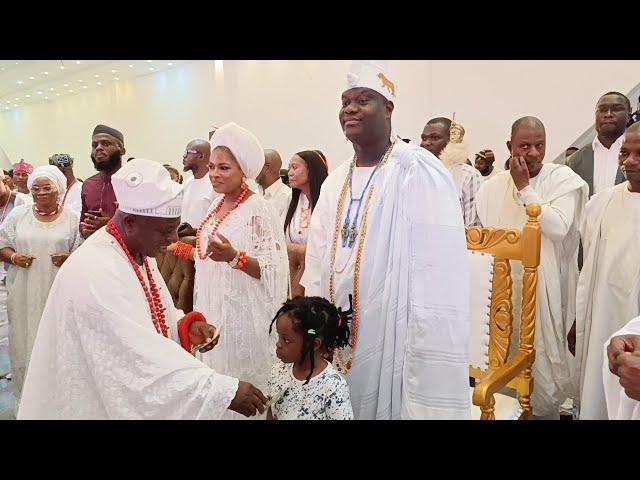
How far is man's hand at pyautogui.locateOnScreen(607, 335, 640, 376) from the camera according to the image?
1652mm

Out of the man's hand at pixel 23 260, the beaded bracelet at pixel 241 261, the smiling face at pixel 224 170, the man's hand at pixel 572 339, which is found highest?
the smiling face at pixel 224 170

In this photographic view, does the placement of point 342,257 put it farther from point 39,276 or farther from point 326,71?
point 326,71

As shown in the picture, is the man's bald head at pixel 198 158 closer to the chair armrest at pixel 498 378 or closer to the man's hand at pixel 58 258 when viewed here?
the man's hand at pixel 58 258

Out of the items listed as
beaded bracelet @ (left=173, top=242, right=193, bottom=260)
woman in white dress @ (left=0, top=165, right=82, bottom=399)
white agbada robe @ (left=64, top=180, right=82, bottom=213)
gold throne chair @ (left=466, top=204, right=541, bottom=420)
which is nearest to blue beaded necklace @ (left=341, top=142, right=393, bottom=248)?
gold throne chair @ (left=466, top=204, right=541, bottom=420)

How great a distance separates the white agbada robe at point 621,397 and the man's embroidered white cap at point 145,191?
1.52 metres

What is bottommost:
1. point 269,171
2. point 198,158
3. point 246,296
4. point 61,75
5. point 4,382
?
point 4,382

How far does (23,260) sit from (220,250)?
192 cm

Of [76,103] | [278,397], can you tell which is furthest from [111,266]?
[76,103]

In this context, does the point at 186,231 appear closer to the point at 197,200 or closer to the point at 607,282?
the point at 197,200

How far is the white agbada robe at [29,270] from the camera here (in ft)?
12.8

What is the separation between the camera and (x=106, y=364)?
1.62 metres

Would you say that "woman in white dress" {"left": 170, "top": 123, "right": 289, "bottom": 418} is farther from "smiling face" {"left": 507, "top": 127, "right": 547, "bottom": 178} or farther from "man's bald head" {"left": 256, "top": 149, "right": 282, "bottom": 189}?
"man's bald head" {"left": 256, "top": 149, "right": 282, "bottom": 189}

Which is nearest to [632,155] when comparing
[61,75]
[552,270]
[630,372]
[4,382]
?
[552,270]

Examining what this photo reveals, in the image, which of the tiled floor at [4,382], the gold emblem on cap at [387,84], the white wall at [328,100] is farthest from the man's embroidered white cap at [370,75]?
the tiled floor at [4,382]
